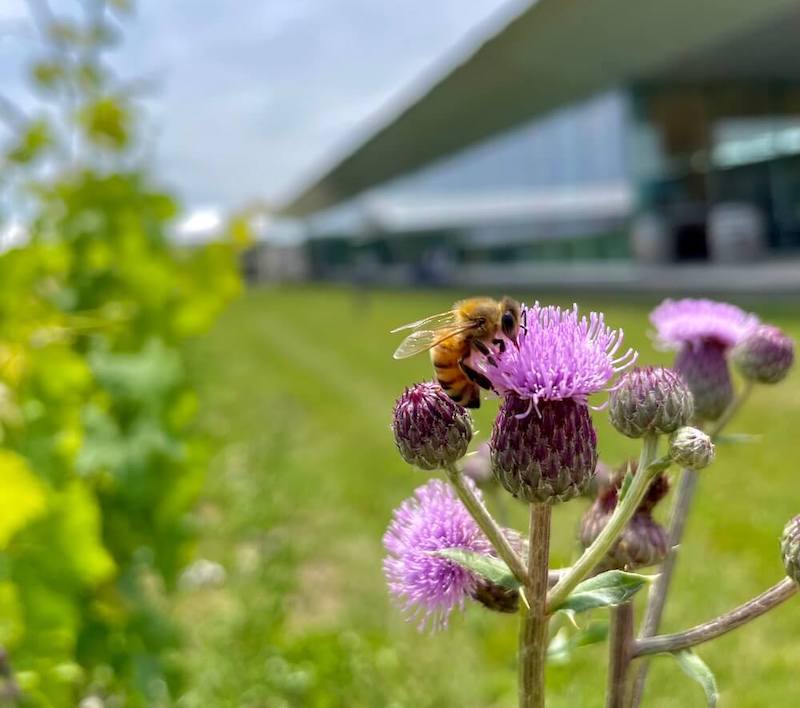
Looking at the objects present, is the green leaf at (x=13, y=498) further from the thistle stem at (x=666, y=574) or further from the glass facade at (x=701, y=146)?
the glass facade at (x=701, y=146)

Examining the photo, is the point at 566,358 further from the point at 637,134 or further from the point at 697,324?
the point at 637,134

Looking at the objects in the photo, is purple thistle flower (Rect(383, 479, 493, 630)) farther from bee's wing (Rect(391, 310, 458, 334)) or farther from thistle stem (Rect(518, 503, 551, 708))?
bee's wing (Rect(391, 310, 458, 334))

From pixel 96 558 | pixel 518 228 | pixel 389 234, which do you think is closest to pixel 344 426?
pixel 96 558

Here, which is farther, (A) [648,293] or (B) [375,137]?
(B) [375,137]

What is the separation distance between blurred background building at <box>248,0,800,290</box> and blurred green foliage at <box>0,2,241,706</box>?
986 cm

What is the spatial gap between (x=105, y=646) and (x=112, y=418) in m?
0.48

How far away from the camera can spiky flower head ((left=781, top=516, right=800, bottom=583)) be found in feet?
1.73

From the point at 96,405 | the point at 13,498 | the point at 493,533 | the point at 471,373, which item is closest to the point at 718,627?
the point at 493,533

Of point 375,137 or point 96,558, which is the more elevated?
point 375,137

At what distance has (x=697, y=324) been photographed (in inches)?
35.2

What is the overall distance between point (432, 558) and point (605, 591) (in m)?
0.14

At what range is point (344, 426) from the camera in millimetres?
6445

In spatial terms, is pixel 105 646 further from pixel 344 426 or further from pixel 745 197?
pixel 745 197

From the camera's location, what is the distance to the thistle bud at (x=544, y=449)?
55cm
